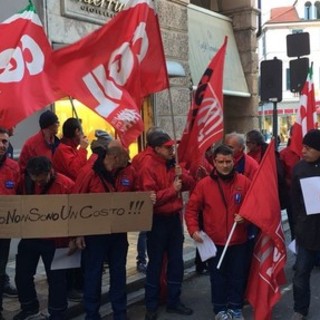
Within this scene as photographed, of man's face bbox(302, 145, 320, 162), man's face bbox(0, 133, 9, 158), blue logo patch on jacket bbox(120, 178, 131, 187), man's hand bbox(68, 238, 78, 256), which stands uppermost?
man's face bbox(0, 133, 9, 158)

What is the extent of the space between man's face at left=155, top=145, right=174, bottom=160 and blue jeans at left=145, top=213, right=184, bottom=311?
0.56 metres

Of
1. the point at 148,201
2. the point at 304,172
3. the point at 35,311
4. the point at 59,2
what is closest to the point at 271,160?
the point at 304,172

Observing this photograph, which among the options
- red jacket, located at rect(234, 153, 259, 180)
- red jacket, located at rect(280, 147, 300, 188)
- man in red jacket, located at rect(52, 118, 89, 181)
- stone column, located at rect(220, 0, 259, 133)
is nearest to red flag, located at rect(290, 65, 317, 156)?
red jacket, located at rect(280, 147, 300, 188)

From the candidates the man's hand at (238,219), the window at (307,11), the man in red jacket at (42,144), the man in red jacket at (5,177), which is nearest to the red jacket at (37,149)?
the man in red jacket at (42,144)

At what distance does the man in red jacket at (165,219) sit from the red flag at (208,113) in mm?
370

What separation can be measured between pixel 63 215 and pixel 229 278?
1584 millimetres

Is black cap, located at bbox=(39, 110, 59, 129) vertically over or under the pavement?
over

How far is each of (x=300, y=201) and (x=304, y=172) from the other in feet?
0.84

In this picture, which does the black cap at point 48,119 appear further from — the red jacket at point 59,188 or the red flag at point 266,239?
the red flag at point 266,239

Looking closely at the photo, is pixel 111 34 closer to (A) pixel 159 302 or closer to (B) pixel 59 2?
(A) pixel 159 302

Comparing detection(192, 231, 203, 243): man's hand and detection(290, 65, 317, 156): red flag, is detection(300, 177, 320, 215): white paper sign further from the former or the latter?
detection(290, 65, 317, 156): red flag

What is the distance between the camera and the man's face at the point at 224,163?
4.62 meters

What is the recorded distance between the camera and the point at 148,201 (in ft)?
15.0

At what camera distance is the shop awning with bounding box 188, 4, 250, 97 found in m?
11.7
